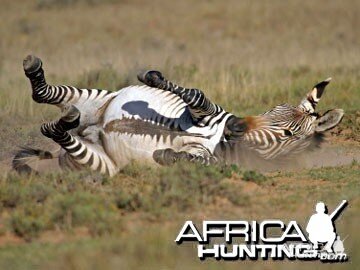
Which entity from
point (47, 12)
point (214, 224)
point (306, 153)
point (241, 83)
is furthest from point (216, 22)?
point (214, 224)

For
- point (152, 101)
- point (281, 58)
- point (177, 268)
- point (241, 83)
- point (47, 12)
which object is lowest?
point (177, 268)

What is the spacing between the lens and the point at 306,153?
8.78 meters

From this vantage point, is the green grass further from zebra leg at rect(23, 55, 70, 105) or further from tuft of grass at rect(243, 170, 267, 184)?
zebra leg at rect(23, 55, 70, 105)

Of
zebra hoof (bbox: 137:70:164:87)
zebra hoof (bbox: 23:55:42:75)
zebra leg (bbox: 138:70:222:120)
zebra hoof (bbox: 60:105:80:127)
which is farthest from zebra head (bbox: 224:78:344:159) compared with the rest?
zebra hoof (bbox: 23:55:42:75)

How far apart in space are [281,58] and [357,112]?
19.4ft

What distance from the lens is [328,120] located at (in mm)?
8562

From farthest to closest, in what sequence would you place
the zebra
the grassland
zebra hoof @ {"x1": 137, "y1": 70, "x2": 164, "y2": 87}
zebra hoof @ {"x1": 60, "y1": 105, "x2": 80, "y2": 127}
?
zebra hoof @ {"x1": 137, "y1": 70, "x2": 164, "y2": 87}, the zebra, zebra hoof @ {"x1": 60, "y1": 105, "x2": 80, "y2": 127}, the grassland

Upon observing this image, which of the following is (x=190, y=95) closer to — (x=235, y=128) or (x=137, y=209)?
(x=235, y=128)

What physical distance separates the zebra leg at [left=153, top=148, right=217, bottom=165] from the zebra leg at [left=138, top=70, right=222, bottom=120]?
549mm

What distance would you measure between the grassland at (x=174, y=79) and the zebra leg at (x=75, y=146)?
35 centimetres

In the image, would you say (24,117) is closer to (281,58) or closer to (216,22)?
(281,58)

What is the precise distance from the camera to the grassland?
5.95 m

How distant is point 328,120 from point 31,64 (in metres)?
3.43

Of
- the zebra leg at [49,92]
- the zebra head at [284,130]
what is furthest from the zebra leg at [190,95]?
the zebra leg at [49,92]
